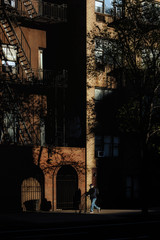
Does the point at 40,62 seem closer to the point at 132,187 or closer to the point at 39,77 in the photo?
the point at 39,77

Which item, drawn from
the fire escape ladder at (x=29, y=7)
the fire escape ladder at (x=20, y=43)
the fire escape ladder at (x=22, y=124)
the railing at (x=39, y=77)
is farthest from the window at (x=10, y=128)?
the fire escape ladder at (x=29, y=7)

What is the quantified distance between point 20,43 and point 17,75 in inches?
92.4

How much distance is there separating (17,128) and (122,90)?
366 inches

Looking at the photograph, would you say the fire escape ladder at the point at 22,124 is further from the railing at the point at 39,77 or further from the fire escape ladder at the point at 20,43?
the fire escape ladder at the point at 20,43

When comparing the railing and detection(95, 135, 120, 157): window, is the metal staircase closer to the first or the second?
the railing

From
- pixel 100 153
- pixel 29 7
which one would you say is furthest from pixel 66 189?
pixel 29 7

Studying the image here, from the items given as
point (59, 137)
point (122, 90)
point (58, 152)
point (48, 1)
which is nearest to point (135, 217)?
point (58, 152)

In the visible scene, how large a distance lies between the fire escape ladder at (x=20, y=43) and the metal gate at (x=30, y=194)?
6.20 m

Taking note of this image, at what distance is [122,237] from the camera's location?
15461 mm

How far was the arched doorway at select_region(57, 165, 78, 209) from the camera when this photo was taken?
3259cm

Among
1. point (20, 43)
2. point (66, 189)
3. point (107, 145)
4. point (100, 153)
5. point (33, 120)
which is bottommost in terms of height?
point (66, 189)

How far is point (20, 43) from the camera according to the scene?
32.6m

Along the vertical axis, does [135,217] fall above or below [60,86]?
below

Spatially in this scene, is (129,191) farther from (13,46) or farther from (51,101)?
(13,46)
